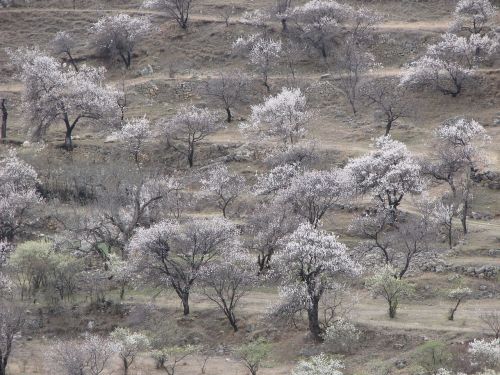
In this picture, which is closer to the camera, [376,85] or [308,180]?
[308,180]

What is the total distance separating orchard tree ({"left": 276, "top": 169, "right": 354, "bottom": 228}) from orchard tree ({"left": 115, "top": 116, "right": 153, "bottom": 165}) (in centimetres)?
1922

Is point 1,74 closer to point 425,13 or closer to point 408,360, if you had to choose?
point 425,13

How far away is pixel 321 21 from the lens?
9431cm

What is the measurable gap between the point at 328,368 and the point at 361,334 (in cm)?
743

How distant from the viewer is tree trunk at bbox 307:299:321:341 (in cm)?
4959

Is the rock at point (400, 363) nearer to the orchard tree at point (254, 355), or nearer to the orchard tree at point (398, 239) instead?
the orchard tree at point (254, 355)

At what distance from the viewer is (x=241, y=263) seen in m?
57.0

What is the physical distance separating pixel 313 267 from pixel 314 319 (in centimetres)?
308

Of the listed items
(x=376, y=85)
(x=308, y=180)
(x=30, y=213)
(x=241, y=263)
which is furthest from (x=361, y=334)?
(x=376, y=85)

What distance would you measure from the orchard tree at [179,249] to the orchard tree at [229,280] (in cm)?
74

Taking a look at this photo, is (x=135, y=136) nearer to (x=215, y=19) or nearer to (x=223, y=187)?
(x=223, y=187)

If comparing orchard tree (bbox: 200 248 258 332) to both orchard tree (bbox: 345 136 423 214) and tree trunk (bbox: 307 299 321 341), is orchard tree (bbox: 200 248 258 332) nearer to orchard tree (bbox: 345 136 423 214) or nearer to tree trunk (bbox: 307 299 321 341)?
tree trunk (bbox: 307 299 321 341)

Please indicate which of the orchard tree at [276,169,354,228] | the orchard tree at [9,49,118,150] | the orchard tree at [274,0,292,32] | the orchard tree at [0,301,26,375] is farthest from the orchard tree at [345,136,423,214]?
the orchard tree at [274,0,292,32]

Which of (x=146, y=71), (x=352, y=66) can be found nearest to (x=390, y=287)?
(x=352, y=66)
